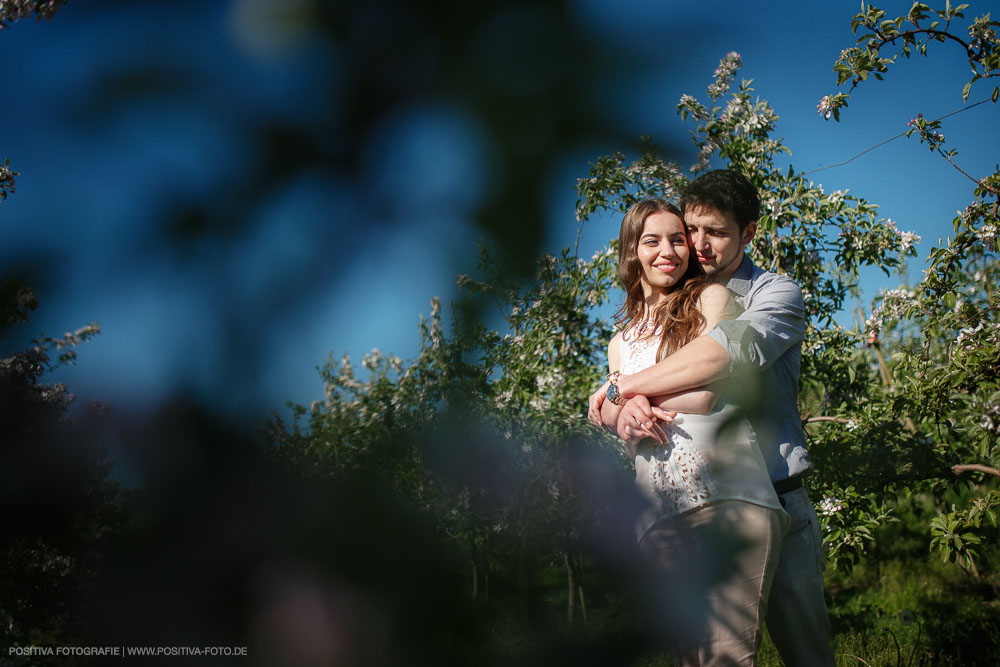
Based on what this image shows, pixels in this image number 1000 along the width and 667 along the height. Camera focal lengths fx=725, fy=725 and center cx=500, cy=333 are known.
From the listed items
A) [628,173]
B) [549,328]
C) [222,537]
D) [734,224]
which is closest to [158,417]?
[222,537]

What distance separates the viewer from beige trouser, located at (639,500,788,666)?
1.20 metres

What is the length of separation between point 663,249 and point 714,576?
645 millimetres

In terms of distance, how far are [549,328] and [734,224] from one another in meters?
0.70

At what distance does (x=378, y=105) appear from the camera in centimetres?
102

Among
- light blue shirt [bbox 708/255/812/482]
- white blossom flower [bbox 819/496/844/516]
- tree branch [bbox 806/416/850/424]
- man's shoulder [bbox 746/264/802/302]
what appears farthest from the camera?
tree branch [bbox 806/416/850/424]

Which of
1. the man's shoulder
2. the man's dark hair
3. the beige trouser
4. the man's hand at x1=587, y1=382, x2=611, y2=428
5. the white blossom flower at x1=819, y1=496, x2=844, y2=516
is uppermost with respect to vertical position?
the man's dark hair

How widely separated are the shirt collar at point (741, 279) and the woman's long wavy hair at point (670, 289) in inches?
9.7

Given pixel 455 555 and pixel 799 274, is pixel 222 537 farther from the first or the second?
pixel 799 274

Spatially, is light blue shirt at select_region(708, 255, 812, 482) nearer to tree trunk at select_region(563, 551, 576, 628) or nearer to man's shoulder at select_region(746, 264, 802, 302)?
man's shoulder at select_region(746, 264, 802, 302)

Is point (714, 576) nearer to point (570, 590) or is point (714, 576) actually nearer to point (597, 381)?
point (570, 590)

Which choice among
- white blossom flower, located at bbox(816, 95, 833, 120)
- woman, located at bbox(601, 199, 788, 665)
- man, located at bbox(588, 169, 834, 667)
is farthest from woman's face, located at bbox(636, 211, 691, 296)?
white blossom flower, located at bbox(816, 95, 833, 120)

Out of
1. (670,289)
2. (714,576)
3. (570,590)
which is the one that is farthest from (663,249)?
(570,590)

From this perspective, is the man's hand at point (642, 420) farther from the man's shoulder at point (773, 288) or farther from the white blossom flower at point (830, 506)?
the white blossom flower at point (830, 506)

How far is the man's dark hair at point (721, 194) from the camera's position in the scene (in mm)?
1585
